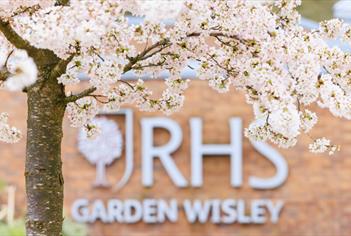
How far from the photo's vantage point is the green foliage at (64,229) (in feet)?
31.0

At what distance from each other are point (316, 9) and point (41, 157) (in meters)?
9.89

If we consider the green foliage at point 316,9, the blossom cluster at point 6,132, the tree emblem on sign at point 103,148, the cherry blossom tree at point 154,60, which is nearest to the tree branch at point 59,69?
the cherry blossom tree at point 154,60

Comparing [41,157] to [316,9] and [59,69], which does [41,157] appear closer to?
[59,69]

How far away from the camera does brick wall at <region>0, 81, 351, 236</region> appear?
38.0 ft

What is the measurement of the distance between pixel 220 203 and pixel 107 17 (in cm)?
797

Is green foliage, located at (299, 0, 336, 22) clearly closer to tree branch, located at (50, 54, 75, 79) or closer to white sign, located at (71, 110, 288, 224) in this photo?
white sign, located at (71, 110, 288, 224)

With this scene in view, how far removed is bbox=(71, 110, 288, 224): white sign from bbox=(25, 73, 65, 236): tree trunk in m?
6.83

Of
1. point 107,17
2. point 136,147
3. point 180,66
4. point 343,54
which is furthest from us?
point 136,147

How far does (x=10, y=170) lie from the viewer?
11820 millimetres

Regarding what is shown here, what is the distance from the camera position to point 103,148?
37.9ft

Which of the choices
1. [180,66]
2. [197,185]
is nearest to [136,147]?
[197,185]

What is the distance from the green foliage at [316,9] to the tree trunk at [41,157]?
9.54 metres

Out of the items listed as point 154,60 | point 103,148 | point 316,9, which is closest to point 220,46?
point 154,60

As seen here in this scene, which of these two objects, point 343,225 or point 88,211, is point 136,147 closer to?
point 88,211
